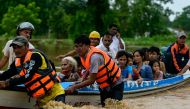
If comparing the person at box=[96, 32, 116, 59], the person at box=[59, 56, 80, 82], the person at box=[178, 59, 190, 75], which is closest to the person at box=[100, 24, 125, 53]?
the person at box=[96, 32, 116, 59]

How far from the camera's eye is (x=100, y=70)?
19.9ft

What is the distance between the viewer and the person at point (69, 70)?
22.9ft

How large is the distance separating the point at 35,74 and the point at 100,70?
1.10 m

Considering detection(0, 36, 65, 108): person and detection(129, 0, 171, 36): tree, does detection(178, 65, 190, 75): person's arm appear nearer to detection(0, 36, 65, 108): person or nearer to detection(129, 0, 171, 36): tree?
detection(0, 36, 65, 108): person

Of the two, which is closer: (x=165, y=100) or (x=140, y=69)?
(x=140, y=69)

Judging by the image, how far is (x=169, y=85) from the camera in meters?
9.77

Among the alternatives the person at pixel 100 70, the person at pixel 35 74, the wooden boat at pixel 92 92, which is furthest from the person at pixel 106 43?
the person at pixel 35 74

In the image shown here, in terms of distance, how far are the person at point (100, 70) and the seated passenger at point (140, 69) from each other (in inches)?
90.9

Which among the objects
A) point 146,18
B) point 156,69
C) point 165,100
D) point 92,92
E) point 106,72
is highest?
point 146,18

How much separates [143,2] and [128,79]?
33149mm

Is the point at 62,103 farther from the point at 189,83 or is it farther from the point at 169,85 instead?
the point at 189,83

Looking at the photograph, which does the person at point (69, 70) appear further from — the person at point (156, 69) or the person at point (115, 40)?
the person at point (156, 69)

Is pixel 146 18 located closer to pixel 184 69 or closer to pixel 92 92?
pixel 184 69

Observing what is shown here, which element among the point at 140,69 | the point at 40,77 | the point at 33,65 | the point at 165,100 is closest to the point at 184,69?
the point at 165,100
